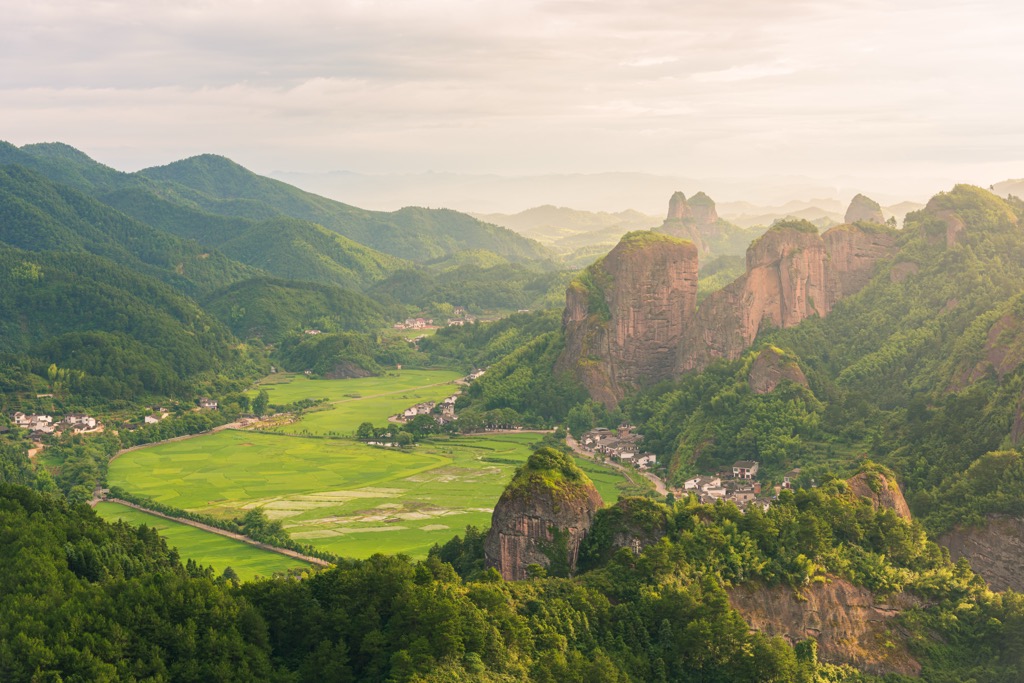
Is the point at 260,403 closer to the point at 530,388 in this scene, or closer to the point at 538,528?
the point at 530,388

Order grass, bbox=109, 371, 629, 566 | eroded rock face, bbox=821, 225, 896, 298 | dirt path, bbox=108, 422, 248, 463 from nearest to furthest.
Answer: grass, bbox=109, 371, 629, 566
dirt path, bbox=108, 422, 248, 463
eroded rock face, bbox=821, 225, 896, 298

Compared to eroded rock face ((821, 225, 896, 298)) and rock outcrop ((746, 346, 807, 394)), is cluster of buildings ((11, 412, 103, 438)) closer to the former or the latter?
rock outcrop ((746, 346, 807, 394))

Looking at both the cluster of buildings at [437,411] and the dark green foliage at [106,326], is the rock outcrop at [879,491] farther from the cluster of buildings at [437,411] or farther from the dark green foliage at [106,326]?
the dark green foliage at [106,326]

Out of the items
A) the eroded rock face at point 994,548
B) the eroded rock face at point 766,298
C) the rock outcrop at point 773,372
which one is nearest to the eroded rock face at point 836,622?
the eroded rock face at point 994,548

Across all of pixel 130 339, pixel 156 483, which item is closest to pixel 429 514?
pixel 156 483

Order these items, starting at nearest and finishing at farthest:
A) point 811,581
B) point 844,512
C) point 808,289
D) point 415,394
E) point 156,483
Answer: point 811,581 < point 844,512 < point 156,483 < point 808,289 < point 415,394

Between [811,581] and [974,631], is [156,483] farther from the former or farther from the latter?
[974,631]

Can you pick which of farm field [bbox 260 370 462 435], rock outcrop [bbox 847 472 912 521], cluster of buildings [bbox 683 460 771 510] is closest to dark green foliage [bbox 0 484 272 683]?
rock outcrop [bbox 847 472 912 521]
